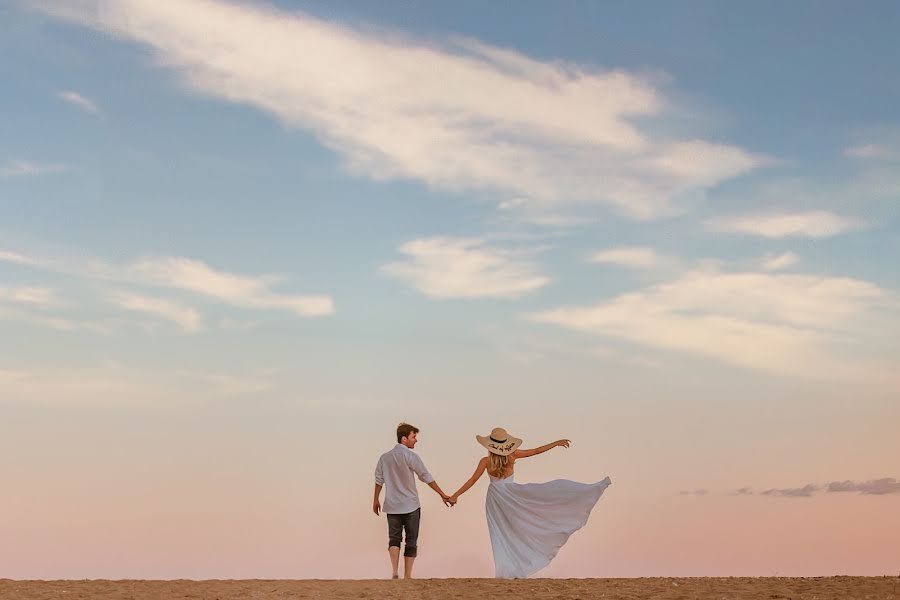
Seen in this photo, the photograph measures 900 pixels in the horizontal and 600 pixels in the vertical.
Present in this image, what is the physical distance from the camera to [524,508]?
22.0m

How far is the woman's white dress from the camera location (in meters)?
21.9

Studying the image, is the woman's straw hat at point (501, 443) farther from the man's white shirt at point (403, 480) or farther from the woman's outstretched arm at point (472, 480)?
the man's white shirt at point (403, 480)

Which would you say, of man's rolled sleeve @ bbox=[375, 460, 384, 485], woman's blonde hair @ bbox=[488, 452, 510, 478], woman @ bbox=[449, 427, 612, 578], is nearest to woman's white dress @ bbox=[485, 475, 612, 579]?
woman @ bbox=[449, 427, 612, 578]

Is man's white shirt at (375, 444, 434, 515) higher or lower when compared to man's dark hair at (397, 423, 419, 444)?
lower

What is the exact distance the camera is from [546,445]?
70.7 feet

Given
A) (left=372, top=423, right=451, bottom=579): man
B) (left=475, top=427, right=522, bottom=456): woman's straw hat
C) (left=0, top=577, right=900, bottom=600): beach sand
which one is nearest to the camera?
(left=0, top=577, right=900, bottom=600): beach sand

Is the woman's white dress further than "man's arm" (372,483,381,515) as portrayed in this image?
Yes

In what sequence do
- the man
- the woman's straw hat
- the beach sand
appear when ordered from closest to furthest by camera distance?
the beach sand, the man, the woman's straw hat

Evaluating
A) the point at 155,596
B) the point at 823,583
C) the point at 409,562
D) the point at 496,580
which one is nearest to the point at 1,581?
the point at 155,596

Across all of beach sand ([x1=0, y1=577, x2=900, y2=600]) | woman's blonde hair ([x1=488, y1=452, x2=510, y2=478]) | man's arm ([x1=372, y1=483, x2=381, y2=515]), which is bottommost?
beach sand ([x1=0, y1=577, x2=900, y2=600])

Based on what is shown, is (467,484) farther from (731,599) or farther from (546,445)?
(731,599)

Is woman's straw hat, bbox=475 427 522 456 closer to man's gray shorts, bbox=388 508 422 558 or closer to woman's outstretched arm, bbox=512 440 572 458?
woman's outstretched arm, bbox=512 440 572 458

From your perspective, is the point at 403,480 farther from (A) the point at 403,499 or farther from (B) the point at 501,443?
(B) the point at 501,443

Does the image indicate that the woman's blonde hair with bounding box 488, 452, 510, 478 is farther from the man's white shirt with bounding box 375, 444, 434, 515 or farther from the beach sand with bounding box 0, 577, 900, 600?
the beach sand with bounding box 0, 577, 900, 600
